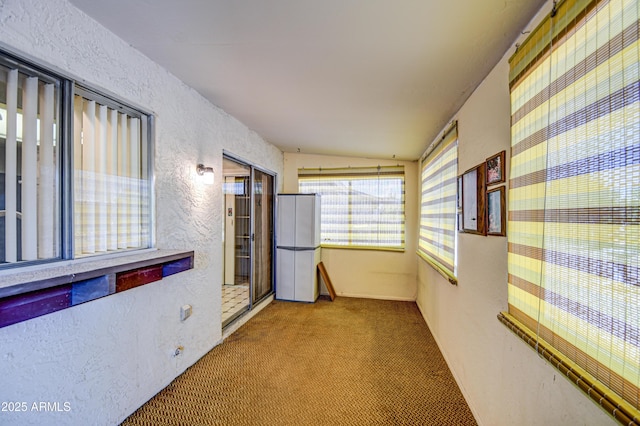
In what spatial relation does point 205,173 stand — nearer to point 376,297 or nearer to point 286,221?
point 286,221

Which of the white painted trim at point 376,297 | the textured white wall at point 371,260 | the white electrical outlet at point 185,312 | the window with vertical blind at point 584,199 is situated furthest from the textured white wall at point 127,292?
the white painted trim at point 376,297

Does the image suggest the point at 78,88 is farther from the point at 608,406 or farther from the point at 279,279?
the point at 279,279

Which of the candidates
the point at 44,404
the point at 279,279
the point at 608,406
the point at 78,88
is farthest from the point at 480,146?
the point at 279,279

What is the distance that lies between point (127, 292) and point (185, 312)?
25.0 inches

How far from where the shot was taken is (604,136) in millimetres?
858

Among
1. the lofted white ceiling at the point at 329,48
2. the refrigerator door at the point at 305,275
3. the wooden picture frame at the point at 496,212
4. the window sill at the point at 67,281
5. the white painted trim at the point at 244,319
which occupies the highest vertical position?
the lofted white ceiling at the point at 329,48

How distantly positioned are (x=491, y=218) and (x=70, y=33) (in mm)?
2580

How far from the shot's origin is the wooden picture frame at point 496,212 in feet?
5.14

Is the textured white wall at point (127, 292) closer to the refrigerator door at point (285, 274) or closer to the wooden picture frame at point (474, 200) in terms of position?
the refrigerator door at point (285, 274)

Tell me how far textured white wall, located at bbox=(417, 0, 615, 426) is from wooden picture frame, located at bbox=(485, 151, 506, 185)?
2.2 inches

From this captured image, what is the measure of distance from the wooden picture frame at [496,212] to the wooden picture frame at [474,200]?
0.25 ft

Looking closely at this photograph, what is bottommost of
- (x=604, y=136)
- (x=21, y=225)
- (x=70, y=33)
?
(x=21, y=225)

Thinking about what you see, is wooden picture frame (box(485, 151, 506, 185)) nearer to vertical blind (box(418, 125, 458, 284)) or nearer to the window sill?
vertical blind (box(418, 125, 458, 284))

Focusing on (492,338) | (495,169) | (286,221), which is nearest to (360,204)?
(286,221)
